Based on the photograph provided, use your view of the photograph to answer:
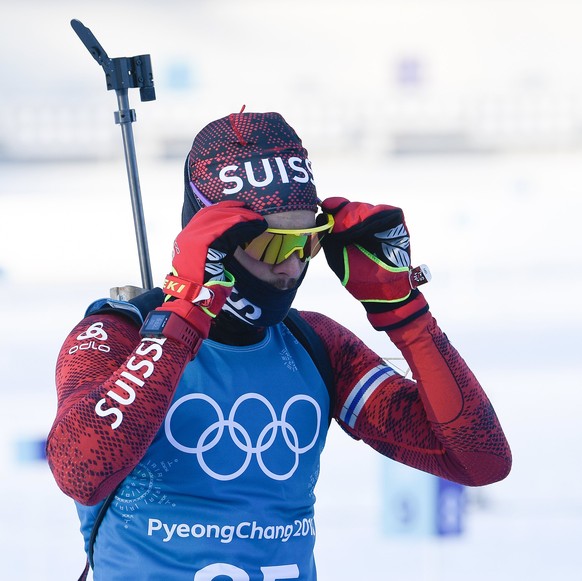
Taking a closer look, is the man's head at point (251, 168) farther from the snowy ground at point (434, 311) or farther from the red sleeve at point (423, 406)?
the snowy ground at point (434, 311)

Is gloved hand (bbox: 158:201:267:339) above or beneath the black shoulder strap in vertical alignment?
above

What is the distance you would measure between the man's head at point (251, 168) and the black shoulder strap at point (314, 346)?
25 centimetres

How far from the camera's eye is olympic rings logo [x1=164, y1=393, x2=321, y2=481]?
1.75 meters

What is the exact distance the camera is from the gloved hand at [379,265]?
1.88m

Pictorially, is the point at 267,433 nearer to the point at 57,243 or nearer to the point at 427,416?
the point at 427,416

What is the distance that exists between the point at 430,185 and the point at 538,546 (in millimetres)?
1269

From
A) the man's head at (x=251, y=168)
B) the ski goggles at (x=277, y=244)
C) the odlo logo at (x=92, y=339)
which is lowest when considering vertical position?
the odlo logo at (x=92, y=339)

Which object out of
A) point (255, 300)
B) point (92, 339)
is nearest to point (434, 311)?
point (255, 300)

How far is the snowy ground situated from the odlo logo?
146 centimetres

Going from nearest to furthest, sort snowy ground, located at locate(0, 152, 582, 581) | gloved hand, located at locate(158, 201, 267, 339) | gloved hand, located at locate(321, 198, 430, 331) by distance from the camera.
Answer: gloved hand, located at locate(158, 201, 267, 339) < gloved hand, located at locate(321, 198, 430, 331) < snowy ground, located at locate(0, 152, 582, 581)

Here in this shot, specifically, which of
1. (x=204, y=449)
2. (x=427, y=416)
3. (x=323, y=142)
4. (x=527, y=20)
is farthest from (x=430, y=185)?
(x=204, y=449)

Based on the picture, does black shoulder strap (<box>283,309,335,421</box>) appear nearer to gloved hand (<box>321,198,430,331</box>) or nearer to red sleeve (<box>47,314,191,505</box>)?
gloved hand (<box>321,198,430,331</box>)

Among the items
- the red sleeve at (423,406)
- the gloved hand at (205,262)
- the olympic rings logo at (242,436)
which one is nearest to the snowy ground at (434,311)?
the red sleeve at (423,406)

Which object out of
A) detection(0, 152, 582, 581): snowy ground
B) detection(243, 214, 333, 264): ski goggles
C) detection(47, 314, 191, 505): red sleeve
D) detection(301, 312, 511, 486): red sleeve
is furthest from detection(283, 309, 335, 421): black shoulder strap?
detection(0, 152, 582, 581): snowy ground
